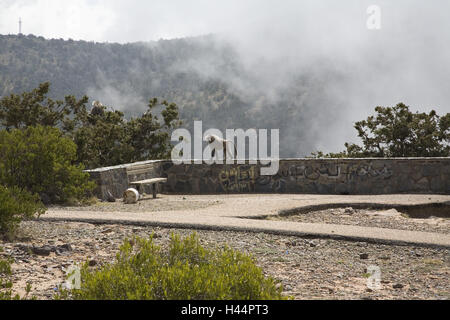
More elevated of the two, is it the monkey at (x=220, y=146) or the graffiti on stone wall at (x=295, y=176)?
the monkey at (x=220, y=146)

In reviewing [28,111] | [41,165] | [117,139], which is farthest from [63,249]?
[28,111]

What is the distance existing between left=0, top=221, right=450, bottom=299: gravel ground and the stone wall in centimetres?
523

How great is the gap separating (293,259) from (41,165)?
6.96 m

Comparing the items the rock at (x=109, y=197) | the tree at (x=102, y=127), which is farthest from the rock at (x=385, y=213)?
the tree at (x=102, y=127)

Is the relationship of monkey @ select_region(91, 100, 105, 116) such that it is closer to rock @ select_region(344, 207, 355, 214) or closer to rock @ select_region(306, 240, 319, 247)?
rock @ select_region(344, 207, 355, 214)

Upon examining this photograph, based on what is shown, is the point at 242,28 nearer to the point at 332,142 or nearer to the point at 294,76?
the point at 294,76

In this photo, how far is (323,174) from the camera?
1575 centimetres

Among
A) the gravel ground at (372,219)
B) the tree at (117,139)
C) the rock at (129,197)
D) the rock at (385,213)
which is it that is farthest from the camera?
the tree at (117,139)

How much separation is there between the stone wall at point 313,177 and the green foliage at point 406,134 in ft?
20.4

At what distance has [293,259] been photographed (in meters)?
7.17

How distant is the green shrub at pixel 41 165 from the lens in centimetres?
1168

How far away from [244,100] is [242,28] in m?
28.4

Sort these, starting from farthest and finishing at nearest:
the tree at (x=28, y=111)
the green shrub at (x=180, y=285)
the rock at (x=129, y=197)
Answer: the tree at (x=28, y=111)
the rock at (x=129, y=197)
the green shrub at (x=180, y=285)

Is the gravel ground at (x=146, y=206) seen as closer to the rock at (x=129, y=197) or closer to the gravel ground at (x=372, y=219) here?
the rock at (x=129, y=197)
